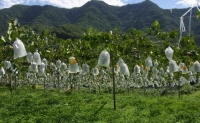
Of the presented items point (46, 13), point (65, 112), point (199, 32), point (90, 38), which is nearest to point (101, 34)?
point (90, 38)

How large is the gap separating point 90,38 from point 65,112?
10.6ft

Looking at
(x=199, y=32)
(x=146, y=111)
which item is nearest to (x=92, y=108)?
(x=146, y=111)

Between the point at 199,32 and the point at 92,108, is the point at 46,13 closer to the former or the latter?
the point at 199,32

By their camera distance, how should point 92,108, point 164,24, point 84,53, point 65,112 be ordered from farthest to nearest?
point 164,24, point 84,53, point 92,108, point 65,112

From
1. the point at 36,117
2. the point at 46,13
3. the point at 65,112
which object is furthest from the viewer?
the point at 46,13

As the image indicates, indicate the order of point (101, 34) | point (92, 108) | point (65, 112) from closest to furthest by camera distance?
1. point (101, 34)
2. point (65, 112)
3. point (92, 108)

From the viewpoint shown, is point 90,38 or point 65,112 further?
point 65,112

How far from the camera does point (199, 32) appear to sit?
152 metres

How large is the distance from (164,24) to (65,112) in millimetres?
167711

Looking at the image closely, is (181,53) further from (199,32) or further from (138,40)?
(199,32)

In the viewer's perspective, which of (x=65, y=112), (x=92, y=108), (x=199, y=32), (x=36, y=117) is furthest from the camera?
(x=199, y=32)

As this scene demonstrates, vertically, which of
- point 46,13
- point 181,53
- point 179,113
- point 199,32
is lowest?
point 179,113

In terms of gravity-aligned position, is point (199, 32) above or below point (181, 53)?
above

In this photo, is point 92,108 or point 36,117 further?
point 92,108
